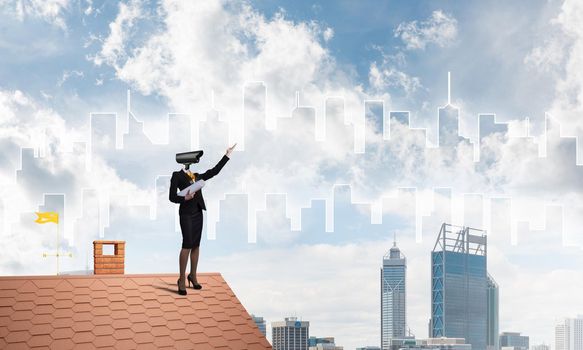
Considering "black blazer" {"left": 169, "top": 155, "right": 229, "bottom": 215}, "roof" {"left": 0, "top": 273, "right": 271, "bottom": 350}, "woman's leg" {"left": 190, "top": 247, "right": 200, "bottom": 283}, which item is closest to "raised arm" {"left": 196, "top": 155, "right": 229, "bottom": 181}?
"black blazer" {"left": 169, "top": 155, "right": 229, "bottom": 215}

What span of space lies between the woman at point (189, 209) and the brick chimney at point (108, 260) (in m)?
1.69

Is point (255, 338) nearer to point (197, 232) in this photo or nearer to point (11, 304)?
point (197, 232)

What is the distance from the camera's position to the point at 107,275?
1886 cm

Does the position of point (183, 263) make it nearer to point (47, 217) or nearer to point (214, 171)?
point (214, 171)

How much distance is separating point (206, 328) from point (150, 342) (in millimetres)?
1509

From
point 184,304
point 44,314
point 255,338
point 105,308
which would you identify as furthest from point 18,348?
point 255,338

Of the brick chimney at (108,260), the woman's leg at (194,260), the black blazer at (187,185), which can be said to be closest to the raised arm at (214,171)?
the black blazer at (187,185)

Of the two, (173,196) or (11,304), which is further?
(173,196)

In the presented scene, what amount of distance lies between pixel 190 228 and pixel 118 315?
2674 millimetres

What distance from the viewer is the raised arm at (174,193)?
61.0 ft

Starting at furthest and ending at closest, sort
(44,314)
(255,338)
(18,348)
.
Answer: (255,338), (44,314), (18,348)

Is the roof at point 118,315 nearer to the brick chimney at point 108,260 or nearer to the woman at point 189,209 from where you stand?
the brick chimney at point 108,260

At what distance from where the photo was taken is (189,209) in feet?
61.1

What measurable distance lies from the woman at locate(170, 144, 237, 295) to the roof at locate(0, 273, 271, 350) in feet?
2.75
